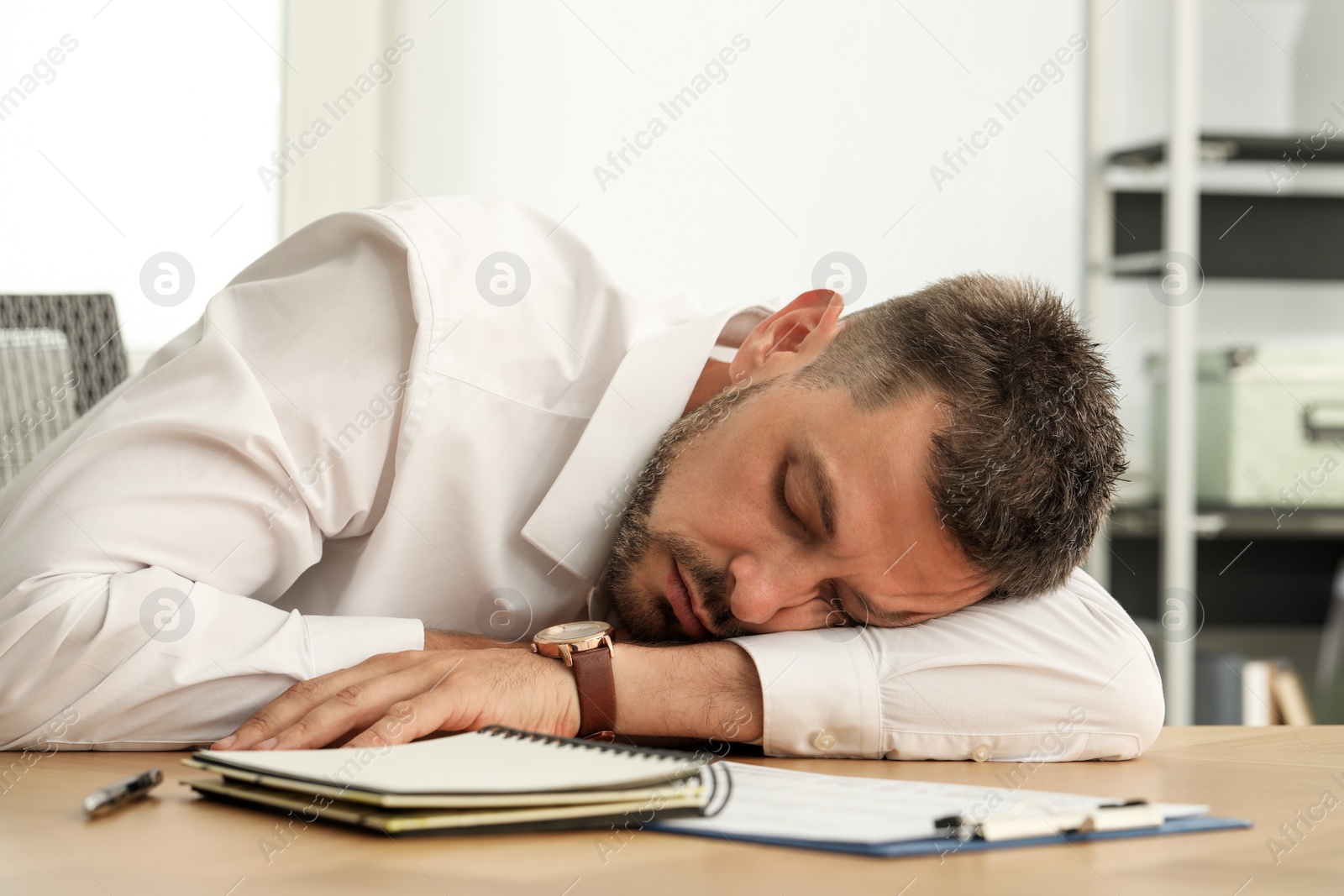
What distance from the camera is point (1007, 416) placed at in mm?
1014

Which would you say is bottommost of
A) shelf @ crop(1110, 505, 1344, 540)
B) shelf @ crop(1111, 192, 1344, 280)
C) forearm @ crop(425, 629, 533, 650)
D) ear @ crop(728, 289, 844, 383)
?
forearm @ crop(425, 629, 533, 650)

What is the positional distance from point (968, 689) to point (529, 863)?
1.77ft

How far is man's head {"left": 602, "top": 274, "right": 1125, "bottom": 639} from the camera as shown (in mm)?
996

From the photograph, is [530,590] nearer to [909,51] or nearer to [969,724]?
[969,724]

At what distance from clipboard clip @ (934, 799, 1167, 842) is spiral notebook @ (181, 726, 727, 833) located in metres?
0.13

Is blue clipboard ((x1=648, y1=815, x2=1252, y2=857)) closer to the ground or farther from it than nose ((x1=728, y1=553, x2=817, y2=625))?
closer to the ground

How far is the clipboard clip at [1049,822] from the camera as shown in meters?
0.58

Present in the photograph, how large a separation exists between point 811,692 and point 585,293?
1.84ft

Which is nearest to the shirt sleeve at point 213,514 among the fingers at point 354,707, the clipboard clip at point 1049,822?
the fingers at point 354,707

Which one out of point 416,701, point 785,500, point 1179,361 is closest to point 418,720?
point 416,701

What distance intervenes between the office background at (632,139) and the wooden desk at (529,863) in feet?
6.56

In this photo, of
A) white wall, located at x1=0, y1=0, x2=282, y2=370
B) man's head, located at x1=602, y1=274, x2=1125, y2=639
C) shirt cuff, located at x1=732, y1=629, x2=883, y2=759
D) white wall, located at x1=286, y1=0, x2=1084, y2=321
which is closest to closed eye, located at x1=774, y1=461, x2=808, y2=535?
man's head, located at x1=602, y1=274, x2=1125, y2=639

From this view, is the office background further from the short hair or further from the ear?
the short hair

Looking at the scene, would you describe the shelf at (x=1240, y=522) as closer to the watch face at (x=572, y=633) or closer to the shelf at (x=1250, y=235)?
the shelf at (x=1250, y=235)
